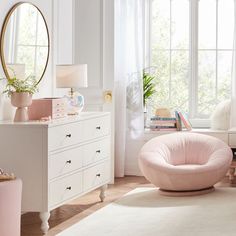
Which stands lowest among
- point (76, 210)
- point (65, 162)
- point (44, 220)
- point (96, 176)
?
point (76, 210)


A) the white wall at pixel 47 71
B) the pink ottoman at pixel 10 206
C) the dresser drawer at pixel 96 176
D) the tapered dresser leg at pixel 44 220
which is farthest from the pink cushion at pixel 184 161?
the pink ottoman at pixel 10 206

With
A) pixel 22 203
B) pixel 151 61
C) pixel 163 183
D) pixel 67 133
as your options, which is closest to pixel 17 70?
pixel 67 133

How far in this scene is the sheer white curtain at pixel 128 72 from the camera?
7.27 m

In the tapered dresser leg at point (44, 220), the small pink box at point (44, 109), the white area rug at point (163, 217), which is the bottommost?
the white area rug at point (163, 217)

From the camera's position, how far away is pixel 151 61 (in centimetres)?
792

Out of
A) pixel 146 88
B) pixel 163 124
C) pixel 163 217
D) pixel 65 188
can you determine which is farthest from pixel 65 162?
pixel 146 88

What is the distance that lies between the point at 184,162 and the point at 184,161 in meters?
0.01

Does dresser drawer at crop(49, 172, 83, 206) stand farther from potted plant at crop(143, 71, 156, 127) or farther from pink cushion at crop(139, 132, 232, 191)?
potted plant at crop(143, 71, 156, 127)

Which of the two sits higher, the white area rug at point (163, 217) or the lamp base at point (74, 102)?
the lamp base at point (74, 102)

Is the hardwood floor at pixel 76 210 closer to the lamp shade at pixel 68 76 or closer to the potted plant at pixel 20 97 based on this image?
the potted plant at pixel 20 97

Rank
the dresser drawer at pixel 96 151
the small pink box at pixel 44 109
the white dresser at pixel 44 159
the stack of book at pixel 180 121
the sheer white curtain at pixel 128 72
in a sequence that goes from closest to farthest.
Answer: the white dresser at pixel 44 159
the small pink box at pixel 44 109
the dresser drawer at pixel 96 151
the sheer white curtain at pixel 128 72
the stack of book at pixel 180 121

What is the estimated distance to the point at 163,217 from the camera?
5250mm

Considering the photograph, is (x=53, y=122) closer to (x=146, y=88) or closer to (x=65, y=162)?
(x=65, y=162)

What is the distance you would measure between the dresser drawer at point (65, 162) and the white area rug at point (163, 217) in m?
0.43
